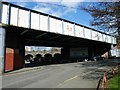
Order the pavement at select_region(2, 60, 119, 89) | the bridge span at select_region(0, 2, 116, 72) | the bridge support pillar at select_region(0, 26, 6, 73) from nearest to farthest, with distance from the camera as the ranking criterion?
the pavement at select_region(2, 60, 119, 89)
the bridge support pillar at select_region(0, 26, 6, 73)
the bridge span at select_region(0, 2, 116, 72)

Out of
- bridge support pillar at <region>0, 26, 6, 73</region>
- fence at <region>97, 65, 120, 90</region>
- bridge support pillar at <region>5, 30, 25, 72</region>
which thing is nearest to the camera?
fence at <region>97, 65, 120, 90</region>

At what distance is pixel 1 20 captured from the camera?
1183 inches

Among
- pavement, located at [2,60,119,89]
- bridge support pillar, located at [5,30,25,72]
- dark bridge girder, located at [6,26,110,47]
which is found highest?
dark bridge girder, located at [6,26,110,47]

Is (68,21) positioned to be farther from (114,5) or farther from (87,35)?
(114,5)

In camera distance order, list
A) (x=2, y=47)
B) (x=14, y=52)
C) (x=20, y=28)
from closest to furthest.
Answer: (x=2, y=47)
(x=20, y=28)
(x=14, y=52)

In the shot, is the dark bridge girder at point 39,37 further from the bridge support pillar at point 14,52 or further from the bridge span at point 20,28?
the bridge support pillar at point 14,52

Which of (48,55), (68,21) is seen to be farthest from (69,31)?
(48,55)

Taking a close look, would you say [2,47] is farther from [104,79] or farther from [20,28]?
[104,79]

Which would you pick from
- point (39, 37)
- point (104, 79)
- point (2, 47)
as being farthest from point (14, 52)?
point (104, 79)

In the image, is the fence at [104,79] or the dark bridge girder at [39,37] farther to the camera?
the dark bridge girder at [39,37]

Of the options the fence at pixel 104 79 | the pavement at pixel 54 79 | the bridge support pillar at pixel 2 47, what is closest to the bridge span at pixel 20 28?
the bridge support pillar at pixel 2 47

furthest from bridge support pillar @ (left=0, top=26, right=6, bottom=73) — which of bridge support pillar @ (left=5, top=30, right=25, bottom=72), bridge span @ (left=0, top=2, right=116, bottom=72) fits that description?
bridge support pillar @ (left=5, top=30, right=25, bottom=72)

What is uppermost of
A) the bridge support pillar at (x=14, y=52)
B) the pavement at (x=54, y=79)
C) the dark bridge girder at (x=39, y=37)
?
the dark bridge girder at (x=39, y=37)

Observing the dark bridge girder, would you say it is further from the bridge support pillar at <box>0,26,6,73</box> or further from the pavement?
the pavement
